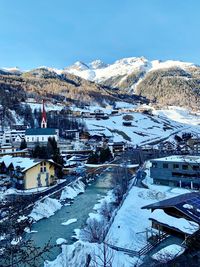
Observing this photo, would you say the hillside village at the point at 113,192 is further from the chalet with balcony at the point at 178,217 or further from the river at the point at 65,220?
the river at the point at 65,220

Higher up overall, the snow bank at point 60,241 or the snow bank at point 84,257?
the snow bank at point 84,257

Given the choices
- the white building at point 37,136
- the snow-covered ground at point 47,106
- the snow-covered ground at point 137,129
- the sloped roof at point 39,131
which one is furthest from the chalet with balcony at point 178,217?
the snow-covered ground at point 47,106

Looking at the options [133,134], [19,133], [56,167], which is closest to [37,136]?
[19,133]

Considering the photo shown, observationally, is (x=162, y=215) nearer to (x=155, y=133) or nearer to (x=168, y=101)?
(x=155, y=133)

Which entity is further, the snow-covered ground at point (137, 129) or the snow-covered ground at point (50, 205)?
the snow-covered ground at point (137, 129)

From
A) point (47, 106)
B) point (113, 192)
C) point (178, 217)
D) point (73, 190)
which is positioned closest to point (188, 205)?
point (178, 217)

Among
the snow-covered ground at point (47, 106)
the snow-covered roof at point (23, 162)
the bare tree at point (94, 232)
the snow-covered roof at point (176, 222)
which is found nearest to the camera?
the snow-covered roof at point (176, 222)

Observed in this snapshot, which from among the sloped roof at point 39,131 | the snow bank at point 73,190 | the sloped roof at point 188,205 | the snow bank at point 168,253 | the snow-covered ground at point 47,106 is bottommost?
the snow bank at point 73,190
